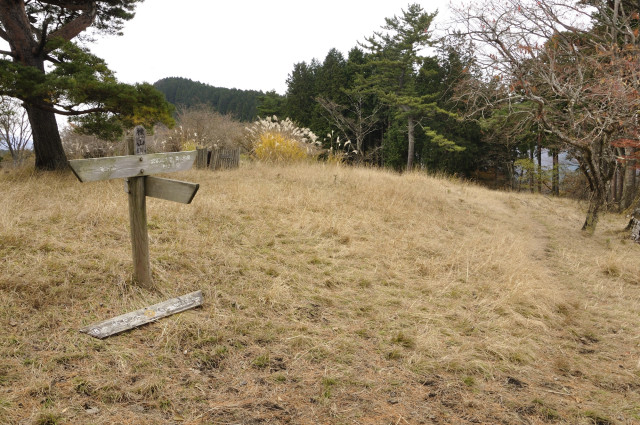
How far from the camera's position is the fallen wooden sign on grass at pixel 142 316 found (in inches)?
120

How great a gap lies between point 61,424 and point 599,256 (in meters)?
7.75

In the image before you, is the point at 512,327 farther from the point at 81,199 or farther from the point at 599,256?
the point at 81,199

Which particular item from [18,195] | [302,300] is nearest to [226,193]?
[18,195]

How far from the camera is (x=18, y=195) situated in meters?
5.73

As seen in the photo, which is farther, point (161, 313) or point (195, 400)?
point (161, 313)

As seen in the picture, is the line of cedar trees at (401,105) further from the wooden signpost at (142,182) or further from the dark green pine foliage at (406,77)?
the wooden signpost at (142,182)

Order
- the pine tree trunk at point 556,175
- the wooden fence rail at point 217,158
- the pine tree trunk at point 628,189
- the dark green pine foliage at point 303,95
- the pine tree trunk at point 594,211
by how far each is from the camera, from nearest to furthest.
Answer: the pine tree trunk at point 594,211 < the wooden fence rail at point 217,158 < the pine tree trunk at point 628,189 < the pine tree trunk at point 556,175 < the dark green pine foliage at point 303,95

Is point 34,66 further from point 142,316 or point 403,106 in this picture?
point 403,106

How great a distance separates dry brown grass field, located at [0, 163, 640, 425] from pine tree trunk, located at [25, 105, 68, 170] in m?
1.07

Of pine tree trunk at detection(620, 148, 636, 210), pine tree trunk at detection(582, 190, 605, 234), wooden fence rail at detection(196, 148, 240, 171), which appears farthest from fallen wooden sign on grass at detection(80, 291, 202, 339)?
pine tree trunk at detection(620, 148, 636, 210)

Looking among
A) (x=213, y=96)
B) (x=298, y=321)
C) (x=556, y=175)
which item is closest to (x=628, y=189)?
(x=556, y=175)

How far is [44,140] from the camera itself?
7914mm

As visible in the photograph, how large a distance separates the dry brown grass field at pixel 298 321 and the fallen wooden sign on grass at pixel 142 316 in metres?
0.08

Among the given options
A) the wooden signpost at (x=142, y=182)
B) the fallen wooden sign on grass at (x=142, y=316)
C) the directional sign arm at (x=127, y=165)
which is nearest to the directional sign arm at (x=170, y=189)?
the wooden signpost at (x=142, y=182)
